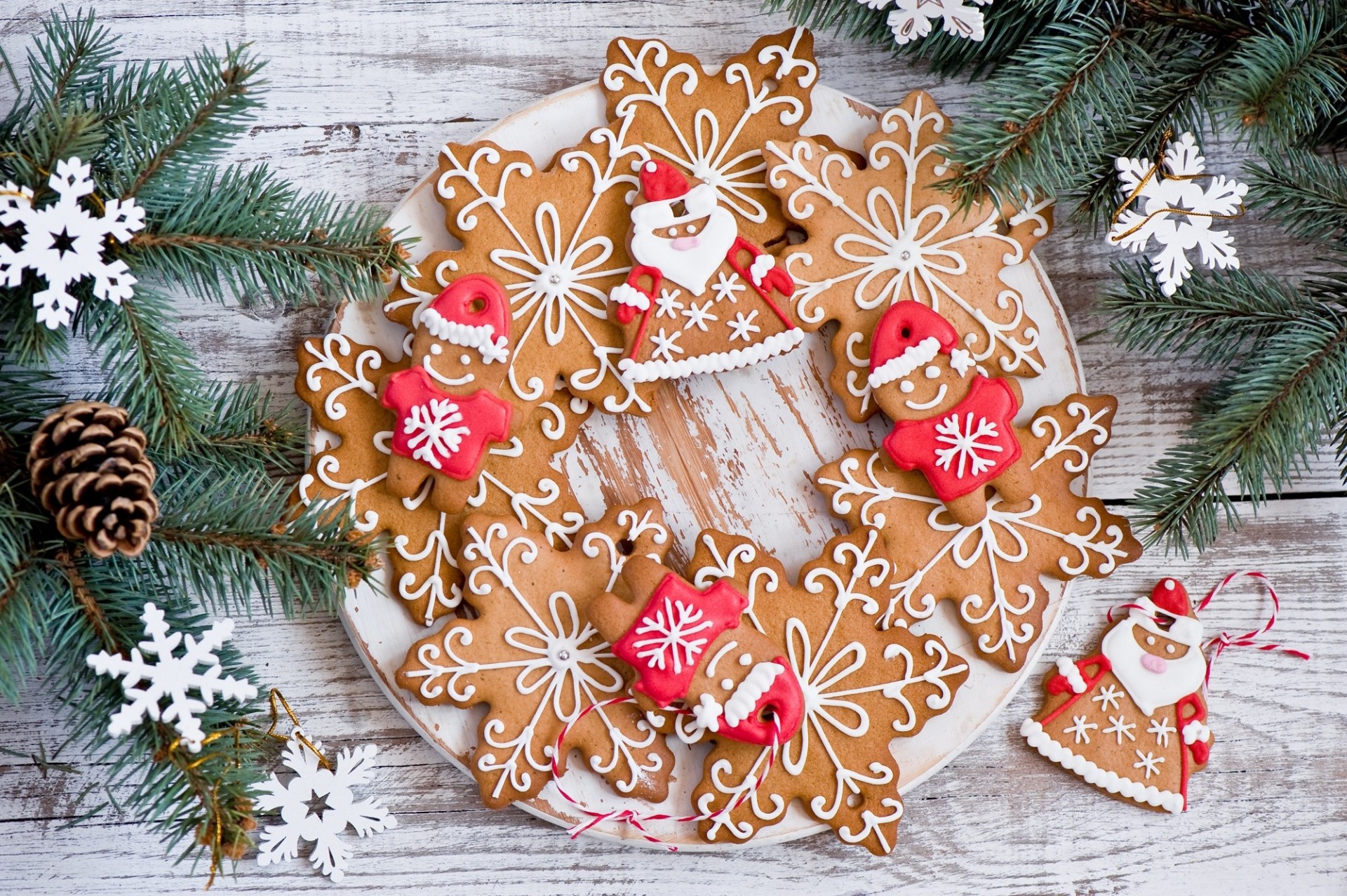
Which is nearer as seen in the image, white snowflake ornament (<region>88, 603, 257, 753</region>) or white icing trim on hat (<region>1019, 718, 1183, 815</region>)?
white snowflake ornament (<region>88, 603, 257, 753</region>)

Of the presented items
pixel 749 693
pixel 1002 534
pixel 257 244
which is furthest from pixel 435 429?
pixel 1002 534

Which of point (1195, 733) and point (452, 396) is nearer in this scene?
point (452, 396)

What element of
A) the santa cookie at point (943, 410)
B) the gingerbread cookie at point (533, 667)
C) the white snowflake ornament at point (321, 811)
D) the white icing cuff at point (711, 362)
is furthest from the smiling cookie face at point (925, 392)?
the white snowflake ornament at point (321, 811)

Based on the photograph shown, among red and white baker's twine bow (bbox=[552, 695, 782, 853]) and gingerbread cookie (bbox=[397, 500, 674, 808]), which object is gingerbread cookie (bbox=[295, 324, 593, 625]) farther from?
red and white baker's twine bow (bbox=[552, 695, 782, 853])

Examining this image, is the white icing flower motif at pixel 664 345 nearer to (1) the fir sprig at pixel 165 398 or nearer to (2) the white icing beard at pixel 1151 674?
(1) the fir sprig at pixel 165 398

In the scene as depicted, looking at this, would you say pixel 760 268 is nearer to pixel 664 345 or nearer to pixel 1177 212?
pixel 664 345

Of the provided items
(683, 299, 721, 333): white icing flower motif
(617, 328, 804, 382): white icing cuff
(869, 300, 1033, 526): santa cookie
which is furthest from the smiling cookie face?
(683, 299, 721, 333): white icing flower motif

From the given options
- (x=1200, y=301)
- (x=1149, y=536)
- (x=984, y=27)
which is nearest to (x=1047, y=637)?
(x=1149, y=536)

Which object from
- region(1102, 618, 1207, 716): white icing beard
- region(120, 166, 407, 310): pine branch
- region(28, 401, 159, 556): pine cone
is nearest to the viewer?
region(28, 401, 159, 556): pine cone
